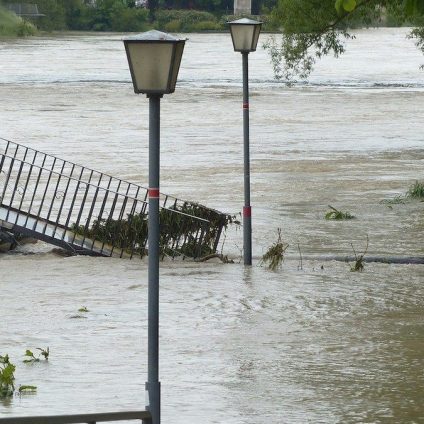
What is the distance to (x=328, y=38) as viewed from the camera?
33.4 m

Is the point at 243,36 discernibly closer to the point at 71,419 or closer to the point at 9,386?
the point at 9,386

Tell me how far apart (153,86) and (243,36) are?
9.03m

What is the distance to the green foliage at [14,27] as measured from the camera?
13912cm

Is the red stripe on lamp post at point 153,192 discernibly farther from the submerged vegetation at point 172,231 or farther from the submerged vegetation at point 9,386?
the submerged vegetation at point 172,231

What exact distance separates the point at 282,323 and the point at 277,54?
67.3 feet

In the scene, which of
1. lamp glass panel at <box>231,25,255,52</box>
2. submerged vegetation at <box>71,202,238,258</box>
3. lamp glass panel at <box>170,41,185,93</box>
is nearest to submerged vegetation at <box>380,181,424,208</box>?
submerged vegetation at <box>71,202,238,258</box>

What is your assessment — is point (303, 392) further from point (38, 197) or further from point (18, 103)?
point (18, 103)

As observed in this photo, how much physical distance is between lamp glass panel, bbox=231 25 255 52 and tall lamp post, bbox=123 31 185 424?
8.83 meters

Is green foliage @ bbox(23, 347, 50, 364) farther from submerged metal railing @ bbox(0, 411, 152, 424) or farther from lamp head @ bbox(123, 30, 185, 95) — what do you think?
submerged metal railing @ bbox(0, 411, 152, 424)

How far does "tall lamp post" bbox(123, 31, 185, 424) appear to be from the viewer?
336 inches

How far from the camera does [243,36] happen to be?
1750 cm

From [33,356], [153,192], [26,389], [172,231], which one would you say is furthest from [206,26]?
[153,192]

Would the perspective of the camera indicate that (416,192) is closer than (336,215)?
No

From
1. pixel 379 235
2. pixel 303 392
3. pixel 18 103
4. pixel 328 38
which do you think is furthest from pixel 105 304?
pixel 18 103
